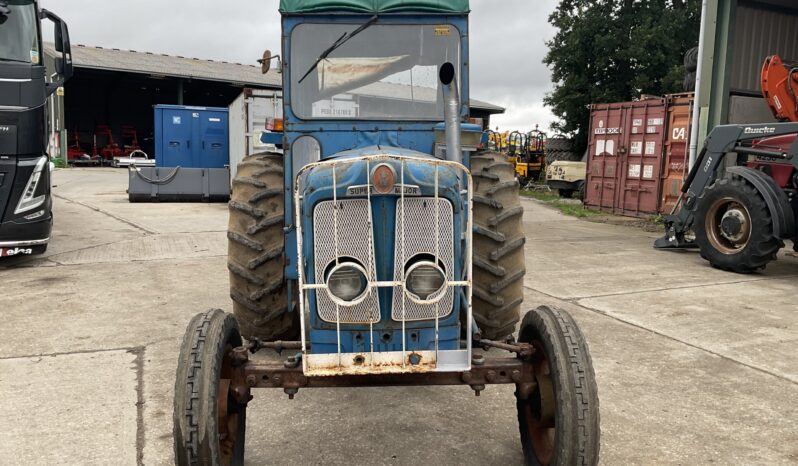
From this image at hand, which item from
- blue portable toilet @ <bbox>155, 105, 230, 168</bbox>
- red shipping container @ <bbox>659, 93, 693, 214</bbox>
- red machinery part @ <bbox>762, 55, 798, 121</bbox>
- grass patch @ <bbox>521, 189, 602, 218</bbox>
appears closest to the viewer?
red machinery part @ <bbox>762, 55, 798, 121</bbox>

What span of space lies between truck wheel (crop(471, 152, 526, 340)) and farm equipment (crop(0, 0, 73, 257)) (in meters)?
5.50

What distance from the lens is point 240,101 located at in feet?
45.1

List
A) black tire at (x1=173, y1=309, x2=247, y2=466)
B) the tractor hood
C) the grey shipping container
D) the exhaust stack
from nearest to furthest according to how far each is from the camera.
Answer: black tire at (x1=173, y1=309, x2=247, y2=466)
the tractor hood
the exhaust stack
the grey shipping container

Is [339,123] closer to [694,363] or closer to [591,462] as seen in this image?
[591,462]

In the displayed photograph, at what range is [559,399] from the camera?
8.13 ft

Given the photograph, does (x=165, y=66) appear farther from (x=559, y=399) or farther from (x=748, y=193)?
(x=559, y=399)

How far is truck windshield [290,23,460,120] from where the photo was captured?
384cm

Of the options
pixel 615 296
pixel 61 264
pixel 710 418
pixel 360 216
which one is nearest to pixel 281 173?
pixel 360 216

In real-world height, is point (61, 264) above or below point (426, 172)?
below

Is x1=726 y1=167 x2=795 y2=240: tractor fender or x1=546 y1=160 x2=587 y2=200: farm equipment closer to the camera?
x1=726 y1=167 x2=795 y2=240: tractor fender

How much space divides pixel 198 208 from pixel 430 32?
36.1 ft

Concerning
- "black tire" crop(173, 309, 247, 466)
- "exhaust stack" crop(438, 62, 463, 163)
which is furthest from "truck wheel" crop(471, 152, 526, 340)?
"black tire" crop(173, 309, 247, 466)

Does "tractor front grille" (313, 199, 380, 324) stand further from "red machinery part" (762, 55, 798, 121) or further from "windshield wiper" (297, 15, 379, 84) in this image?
"red machinery part" (762, 55, 798, 121)

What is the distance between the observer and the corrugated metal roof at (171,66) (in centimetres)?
2878
